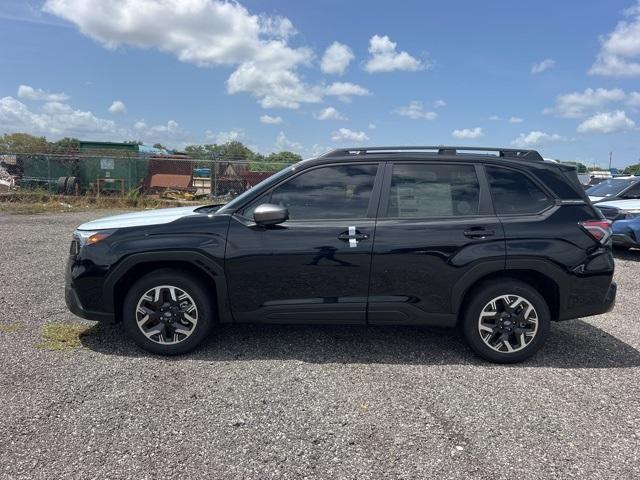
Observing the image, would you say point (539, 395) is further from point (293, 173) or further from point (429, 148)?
point (293, 173)

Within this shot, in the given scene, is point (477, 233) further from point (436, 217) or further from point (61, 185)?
point (61, 185)

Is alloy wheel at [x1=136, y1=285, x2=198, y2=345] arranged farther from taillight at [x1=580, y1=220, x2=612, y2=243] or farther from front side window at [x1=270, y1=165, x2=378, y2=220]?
taillight at [x1=580, y1=220, x2=612, y2=243]

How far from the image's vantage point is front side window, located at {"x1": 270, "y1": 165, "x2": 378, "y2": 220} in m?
4.18

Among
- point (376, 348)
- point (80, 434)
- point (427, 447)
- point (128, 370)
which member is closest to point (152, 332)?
point (128, 370)

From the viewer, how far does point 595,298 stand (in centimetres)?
414

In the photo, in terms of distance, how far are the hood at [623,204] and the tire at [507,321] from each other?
6801mm

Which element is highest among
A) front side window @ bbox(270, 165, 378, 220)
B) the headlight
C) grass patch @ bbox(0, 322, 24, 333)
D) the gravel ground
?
front side window @ bbox(270, 165, 378, 220)

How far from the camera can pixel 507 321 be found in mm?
4117

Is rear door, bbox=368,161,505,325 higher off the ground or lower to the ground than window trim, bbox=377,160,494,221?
lower

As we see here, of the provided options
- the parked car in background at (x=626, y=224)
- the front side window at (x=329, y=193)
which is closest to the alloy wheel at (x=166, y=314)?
the front side window at (x=329, y=193)

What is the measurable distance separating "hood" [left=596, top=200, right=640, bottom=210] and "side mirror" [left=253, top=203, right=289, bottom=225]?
8.34 m

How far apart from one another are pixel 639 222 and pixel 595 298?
20.5ft

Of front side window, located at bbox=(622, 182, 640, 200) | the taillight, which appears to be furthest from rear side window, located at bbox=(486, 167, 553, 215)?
front side window, located at bbox=(622, 182, 640, 200)

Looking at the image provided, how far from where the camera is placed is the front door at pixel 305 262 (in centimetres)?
404
